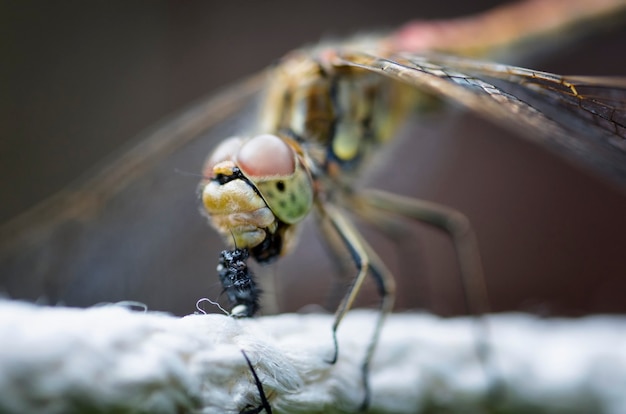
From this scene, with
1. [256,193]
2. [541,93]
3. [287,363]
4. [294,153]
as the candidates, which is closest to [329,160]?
[294,153]

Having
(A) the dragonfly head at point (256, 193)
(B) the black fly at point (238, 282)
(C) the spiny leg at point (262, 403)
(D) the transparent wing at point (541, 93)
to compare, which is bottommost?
(C) the spiny leg at point (262, 403)

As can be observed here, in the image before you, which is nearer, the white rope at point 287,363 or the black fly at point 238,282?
the white rope at point 287,363

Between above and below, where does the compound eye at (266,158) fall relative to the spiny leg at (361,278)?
above

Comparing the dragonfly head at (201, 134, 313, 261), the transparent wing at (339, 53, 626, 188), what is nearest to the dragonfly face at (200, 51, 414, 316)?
the dragonfly head at (201, 134, 313, 261)

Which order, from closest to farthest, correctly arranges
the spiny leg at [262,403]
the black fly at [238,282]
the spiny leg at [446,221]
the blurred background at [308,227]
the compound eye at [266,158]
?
the spiny leg at [262,403]
the black fly at [238,282]
the compound eye at [266,158]
the spiny leg at [446,221]
the blurred background at [308,227]

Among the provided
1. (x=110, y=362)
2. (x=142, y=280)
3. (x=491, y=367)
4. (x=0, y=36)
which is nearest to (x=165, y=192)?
(x=142, y=280)

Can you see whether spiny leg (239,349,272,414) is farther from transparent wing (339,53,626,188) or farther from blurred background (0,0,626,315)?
blurred background (0,0,626,315)

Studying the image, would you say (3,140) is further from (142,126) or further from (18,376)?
(18,376)

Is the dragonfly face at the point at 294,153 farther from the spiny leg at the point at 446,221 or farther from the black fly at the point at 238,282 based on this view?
the spiny leg at the point at 446,221

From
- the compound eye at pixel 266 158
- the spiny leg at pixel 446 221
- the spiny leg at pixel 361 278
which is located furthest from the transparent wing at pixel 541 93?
the spiny leg at pixel 446 221
